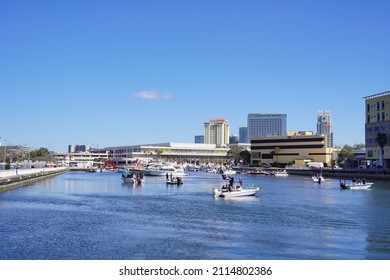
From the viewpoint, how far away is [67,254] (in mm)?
26000

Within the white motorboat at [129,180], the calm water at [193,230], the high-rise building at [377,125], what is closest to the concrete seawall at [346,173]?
the high-rise building at [377,125]

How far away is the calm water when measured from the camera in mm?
26578

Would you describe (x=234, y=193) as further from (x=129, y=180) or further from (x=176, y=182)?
(x=129, y=180)

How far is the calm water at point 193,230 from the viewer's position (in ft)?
87.2

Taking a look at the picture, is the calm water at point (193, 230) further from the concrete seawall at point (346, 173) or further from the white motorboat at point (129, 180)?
the concrete seawall at point (346, 173)

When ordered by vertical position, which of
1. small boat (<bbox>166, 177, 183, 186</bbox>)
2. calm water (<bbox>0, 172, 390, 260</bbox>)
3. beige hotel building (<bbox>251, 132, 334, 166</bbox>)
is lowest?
calm water (<bbox>0, 172, 390, 260</bbox>)

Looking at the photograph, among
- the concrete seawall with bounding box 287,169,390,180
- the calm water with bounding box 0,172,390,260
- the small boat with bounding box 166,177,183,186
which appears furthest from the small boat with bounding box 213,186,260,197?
the concrete seawall with bounding box 287,169,390,180

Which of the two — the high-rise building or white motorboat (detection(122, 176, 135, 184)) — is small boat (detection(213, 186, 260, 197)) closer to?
white motorboat (detection(122, 176, 135, 184))

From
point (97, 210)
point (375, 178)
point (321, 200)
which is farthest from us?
point (375, 178)
